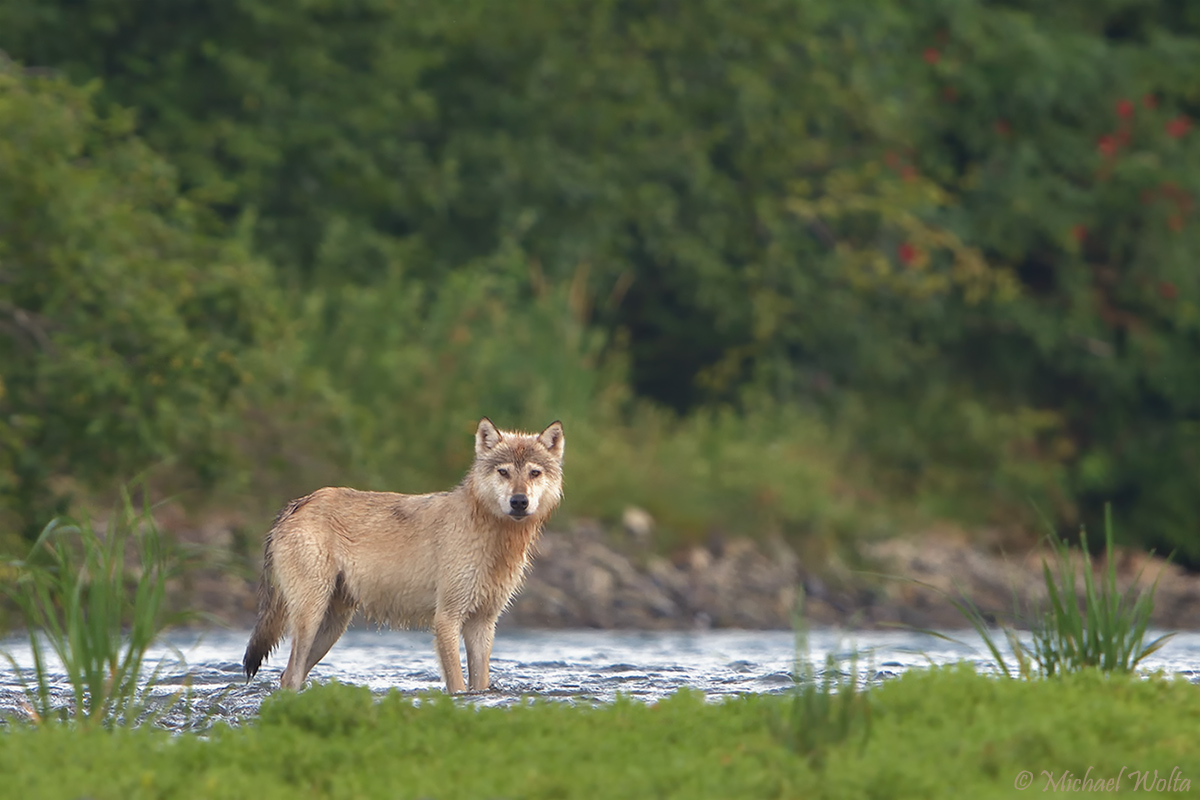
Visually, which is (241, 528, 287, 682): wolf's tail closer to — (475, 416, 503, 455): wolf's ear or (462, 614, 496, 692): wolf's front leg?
(462, 614, 496, 692): wolf's front leg

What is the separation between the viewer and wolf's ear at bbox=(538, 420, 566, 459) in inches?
383

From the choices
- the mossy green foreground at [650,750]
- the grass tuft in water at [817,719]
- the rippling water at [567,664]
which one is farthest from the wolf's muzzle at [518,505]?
the grass tuft in water at [817,719]

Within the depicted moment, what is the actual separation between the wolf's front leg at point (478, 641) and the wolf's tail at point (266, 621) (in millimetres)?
1056

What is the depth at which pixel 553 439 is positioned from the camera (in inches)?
386

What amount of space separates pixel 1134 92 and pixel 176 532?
14.1 m

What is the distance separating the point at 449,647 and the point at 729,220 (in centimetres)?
1365

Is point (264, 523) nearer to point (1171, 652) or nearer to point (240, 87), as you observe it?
point (240, 87)

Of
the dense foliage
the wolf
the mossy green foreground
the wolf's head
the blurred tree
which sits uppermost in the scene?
the dense foliage

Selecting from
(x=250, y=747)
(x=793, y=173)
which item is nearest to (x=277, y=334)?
(x=250, y=747)

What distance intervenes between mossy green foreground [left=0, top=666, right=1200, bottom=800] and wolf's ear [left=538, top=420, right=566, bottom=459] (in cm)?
225

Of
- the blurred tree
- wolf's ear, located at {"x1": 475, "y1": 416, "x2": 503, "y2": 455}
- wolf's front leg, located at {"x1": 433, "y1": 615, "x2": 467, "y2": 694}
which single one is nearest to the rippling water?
wolf's front leg, located at {"x1": 433, "y1": 615, "x2": 467, "y2": 694}

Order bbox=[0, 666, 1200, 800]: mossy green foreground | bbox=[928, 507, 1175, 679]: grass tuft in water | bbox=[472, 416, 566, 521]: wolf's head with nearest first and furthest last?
bbox=[0, 666, 1200, 800]: mossy green foreground, bbox=[928, 507, 1175, 679]: grass tuft in water, bbox=[472, 416, 566, 521]: wolf's head

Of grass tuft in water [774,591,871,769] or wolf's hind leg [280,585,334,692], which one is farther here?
wolf's hind leg [280,585,334,692]

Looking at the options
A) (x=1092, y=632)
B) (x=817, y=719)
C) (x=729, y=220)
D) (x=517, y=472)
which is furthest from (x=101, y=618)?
(x=729, y=220)
